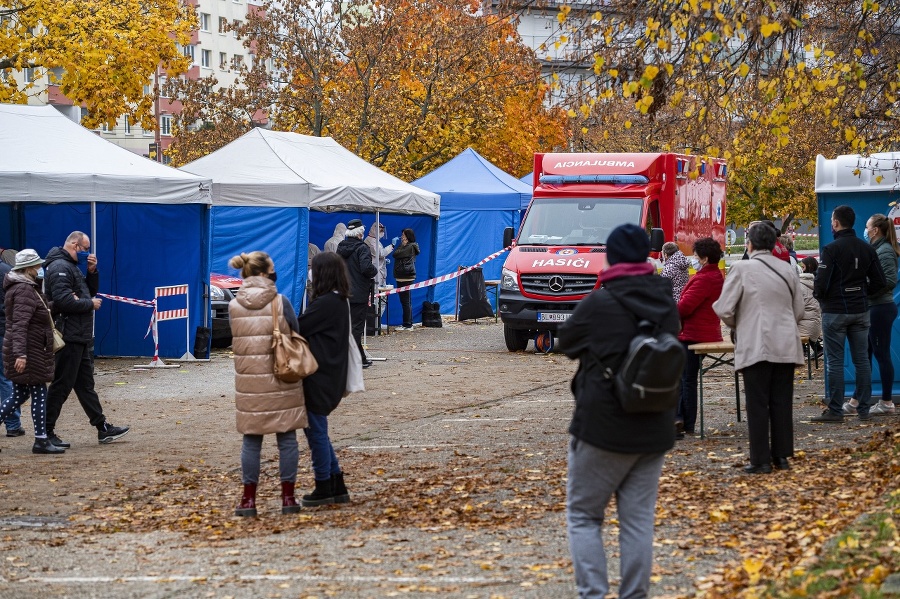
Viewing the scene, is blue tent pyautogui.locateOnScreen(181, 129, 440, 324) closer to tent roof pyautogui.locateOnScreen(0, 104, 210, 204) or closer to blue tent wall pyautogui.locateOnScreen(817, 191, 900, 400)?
tent roof pyautogui.locateOnScreen(0, 104, 210, 204)

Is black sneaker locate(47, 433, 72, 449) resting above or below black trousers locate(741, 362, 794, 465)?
below

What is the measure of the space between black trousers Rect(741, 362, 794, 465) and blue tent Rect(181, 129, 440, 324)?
1361 cm

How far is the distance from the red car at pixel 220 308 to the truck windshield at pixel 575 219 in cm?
467

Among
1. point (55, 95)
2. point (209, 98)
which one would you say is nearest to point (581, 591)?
point (209, 98)

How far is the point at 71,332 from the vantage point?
475 inches

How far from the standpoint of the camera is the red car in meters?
21.4

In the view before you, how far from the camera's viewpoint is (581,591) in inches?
226

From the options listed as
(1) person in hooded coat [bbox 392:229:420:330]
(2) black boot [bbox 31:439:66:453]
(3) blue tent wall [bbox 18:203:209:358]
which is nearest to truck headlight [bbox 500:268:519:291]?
(3) blue tent wall [bbox 18:203:209:358]

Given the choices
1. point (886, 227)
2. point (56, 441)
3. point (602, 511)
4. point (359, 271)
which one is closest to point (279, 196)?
point (359, 271)

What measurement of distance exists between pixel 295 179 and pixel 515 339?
4532mm

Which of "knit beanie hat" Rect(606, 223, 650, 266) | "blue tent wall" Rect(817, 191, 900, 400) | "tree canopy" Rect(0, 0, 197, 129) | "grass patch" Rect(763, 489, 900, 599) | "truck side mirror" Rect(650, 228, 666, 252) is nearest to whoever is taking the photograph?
"knit beanie hat" Rect(606, 223, 650, 266)

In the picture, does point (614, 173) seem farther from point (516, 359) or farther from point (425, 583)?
point (425, 583)

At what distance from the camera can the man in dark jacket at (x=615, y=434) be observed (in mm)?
5660

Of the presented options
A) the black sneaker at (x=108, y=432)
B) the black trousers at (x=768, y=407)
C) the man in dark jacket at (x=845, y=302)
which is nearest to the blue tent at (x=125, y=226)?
the black sneaker at (x=108, y=432)
